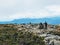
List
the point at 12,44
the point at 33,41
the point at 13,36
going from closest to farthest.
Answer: the point at 12,44
the point at 33,41
the point at 13,36

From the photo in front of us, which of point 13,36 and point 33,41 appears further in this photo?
point 13,36

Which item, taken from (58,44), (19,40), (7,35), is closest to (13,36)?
(7,35)

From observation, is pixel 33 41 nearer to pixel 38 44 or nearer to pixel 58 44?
pixel 38 44

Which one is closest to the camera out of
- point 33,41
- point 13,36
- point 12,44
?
point 12,44

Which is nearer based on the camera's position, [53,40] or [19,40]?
[19,40]

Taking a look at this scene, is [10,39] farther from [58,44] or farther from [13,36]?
[58,44]

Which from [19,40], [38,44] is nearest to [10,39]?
[19,40]

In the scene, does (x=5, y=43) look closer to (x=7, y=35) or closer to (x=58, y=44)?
(x=7, y=35)
